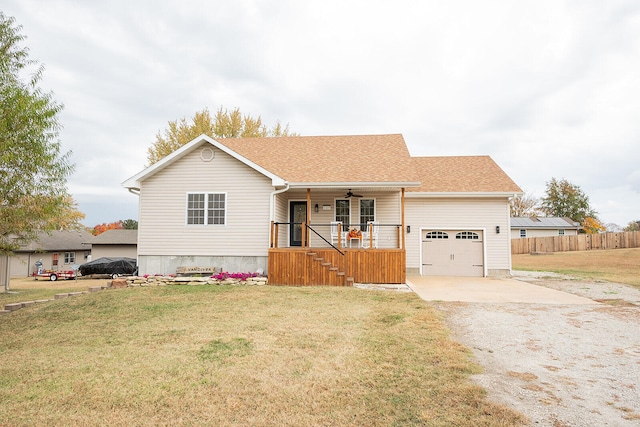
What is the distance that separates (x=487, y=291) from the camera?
1099cm

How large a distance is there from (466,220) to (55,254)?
38289 mm

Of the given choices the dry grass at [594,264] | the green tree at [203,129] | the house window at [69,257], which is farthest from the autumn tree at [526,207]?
the house window at [69,257]

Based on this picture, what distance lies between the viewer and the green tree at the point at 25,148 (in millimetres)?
7637

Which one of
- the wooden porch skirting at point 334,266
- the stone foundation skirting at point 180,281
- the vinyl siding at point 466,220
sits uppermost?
the vinyl siding at point 466,220

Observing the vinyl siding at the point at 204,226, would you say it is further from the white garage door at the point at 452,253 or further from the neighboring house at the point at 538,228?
the neighboring house at the point at 538,228

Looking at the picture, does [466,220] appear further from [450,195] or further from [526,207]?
[526,207]

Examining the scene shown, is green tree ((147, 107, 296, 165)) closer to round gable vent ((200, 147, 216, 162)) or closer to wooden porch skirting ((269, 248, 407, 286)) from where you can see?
round gable vent ((200, 147, 216, 162))

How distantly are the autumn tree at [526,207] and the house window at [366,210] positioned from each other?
142 ft

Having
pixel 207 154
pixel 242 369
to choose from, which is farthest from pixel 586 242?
pixel 242 369

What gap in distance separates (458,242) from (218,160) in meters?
10.4

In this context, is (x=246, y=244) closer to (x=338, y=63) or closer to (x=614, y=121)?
(x=338, y=63)

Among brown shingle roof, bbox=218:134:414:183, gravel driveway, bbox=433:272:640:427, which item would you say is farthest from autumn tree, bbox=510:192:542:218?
gravel driveway, bbox=433:272:640:427

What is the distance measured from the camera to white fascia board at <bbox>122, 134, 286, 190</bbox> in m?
12.6

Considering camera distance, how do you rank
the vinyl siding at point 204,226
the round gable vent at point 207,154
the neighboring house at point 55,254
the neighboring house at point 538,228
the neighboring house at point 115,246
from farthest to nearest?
the neighboring house at point 538,228, the neighboring house at point 115,246, the neighboring house at point 55,254, the round gable vent at point 207,154, the vinyl siding at point 204,226
